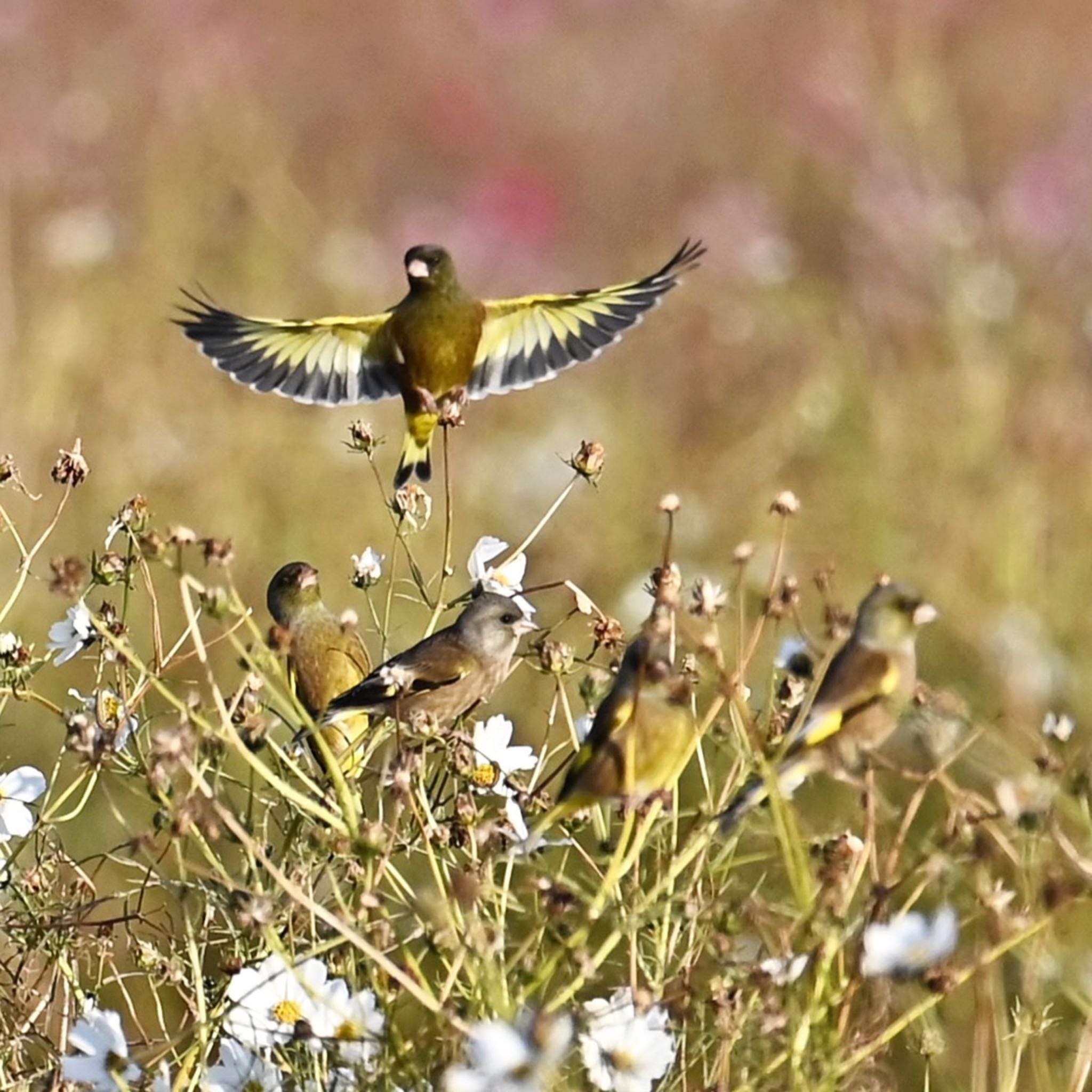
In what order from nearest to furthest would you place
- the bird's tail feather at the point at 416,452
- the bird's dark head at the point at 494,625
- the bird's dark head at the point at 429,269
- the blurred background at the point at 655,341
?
the bird's dark head at the point at 494,625 → the bird's tail feather at the point at 416,452 → the bird's dark head at the point at 429,269 → the blurred background at the point at 655,341

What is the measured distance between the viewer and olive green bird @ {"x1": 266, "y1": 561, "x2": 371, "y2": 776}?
8.84ft

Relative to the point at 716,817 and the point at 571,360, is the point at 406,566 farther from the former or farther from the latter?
the point at 716,817

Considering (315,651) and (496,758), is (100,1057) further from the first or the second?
(315,651)

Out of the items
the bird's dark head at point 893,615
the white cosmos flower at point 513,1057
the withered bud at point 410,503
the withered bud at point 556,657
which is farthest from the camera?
the withered bud at point 410,503

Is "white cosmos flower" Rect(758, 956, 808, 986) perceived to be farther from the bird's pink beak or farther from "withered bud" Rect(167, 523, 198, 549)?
"withered bud" Rect(167, 523, 198, 549)

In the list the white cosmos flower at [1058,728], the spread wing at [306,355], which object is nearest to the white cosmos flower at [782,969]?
the white cosmos flower at [1058,728]

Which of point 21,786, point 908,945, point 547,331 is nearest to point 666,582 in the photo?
point 908,945

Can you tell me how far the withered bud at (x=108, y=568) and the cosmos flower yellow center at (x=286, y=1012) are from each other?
0.51 metres

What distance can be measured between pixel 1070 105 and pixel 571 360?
7.39 meters

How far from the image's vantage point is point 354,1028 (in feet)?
5.75

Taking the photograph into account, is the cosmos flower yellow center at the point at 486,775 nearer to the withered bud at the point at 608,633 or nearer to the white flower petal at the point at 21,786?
the withered bud at the point at 608,633

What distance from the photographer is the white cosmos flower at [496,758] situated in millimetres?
2111

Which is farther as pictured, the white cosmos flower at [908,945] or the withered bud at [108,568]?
the withered bud at [108,568]

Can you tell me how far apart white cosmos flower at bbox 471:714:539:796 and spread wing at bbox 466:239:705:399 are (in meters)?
1.42
